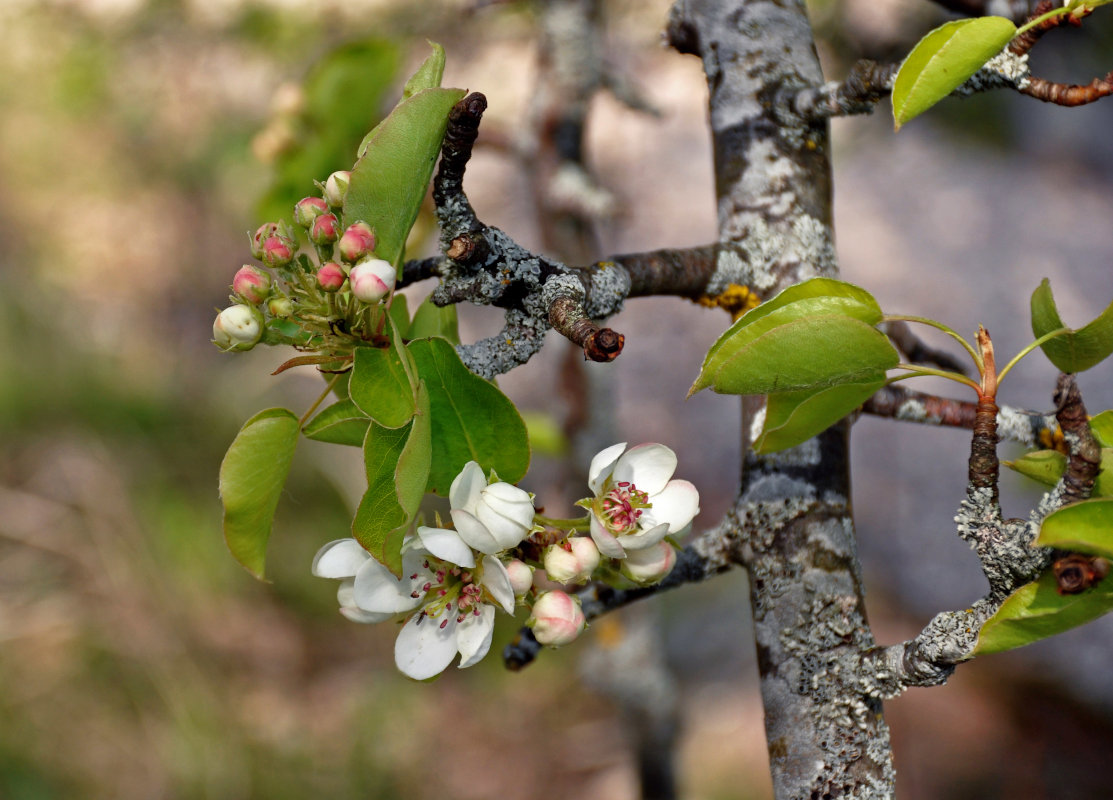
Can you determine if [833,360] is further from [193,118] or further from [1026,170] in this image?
[193,118]

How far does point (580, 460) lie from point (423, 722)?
3.83 ft

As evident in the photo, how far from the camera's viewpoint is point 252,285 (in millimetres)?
580

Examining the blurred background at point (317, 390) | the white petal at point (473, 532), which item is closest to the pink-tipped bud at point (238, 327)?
the white petal at point (473, 532)

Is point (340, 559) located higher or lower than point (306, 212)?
lower

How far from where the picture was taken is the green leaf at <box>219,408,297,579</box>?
1.73ft

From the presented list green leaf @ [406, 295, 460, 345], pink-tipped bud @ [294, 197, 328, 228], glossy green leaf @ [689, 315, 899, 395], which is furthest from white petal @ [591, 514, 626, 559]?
pink-tipped bud @ [294, 197, 328, 228]

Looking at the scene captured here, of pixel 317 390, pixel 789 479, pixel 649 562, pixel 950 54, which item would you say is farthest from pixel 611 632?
pixel 317 390

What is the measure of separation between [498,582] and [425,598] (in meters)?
0.09

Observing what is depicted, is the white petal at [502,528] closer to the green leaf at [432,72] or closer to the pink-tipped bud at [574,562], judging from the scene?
the pink-tipped bud at [574,562]

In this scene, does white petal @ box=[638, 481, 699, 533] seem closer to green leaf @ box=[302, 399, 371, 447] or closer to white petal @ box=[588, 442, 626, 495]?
Answer: white petal @ box=[588, 442, 626, 495]

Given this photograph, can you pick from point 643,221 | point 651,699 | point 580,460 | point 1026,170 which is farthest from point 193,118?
point 1026,170

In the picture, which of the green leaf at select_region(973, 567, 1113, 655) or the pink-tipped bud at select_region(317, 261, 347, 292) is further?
the pink-tipped bud at select_region(317, 261, 347, 292)

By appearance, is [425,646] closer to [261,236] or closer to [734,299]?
[261,236]

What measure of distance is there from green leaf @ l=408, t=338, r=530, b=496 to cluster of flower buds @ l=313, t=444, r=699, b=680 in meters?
0.03
